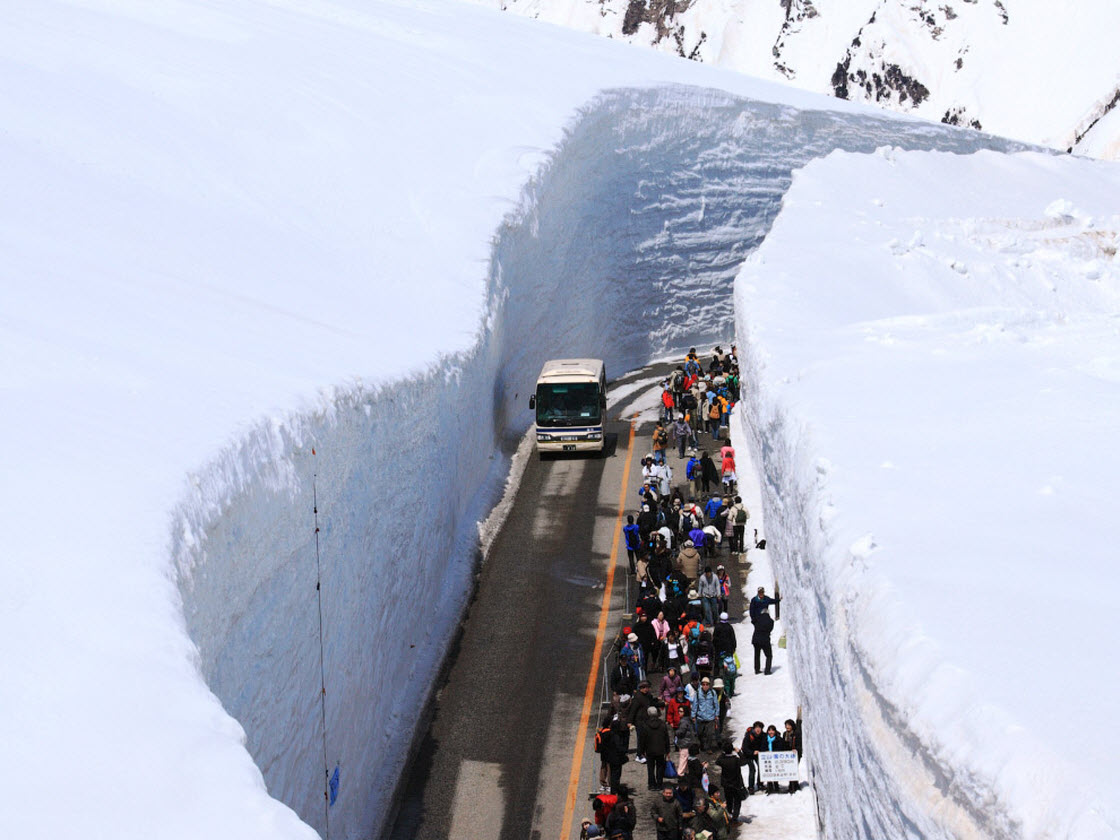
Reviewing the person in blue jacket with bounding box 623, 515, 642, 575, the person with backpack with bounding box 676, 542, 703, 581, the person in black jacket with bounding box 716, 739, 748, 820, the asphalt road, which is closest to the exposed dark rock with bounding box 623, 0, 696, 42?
the asphalt road

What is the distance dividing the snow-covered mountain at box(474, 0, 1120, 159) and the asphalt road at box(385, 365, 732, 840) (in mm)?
86162

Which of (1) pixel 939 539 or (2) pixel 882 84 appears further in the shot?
(2) pixel 882 84

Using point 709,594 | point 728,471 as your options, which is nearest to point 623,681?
point 709,594

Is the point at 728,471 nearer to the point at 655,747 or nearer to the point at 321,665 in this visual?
the point at 655,747

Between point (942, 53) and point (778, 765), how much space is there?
119960 mm

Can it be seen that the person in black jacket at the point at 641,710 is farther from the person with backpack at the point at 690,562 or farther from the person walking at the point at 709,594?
the person with backpack at the point at 690,562

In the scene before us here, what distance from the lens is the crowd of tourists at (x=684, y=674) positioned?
19156 millimetres

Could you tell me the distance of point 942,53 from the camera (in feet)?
426

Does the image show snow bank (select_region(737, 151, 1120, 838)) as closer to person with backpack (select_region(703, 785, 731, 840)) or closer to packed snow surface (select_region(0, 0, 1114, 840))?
packed snow surface (select_region(0, 0, 1114, 840))

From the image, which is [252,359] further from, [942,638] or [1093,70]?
[1093,70]

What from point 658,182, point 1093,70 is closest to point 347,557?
point 658,182

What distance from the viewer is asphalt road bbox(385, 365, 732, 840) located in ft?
69.3

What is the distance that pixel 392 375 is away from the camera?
24.6 metres

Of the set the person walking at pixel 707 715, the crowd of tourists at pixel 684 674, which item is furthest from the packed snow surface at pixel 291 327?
the person walking at pixel 707 715
